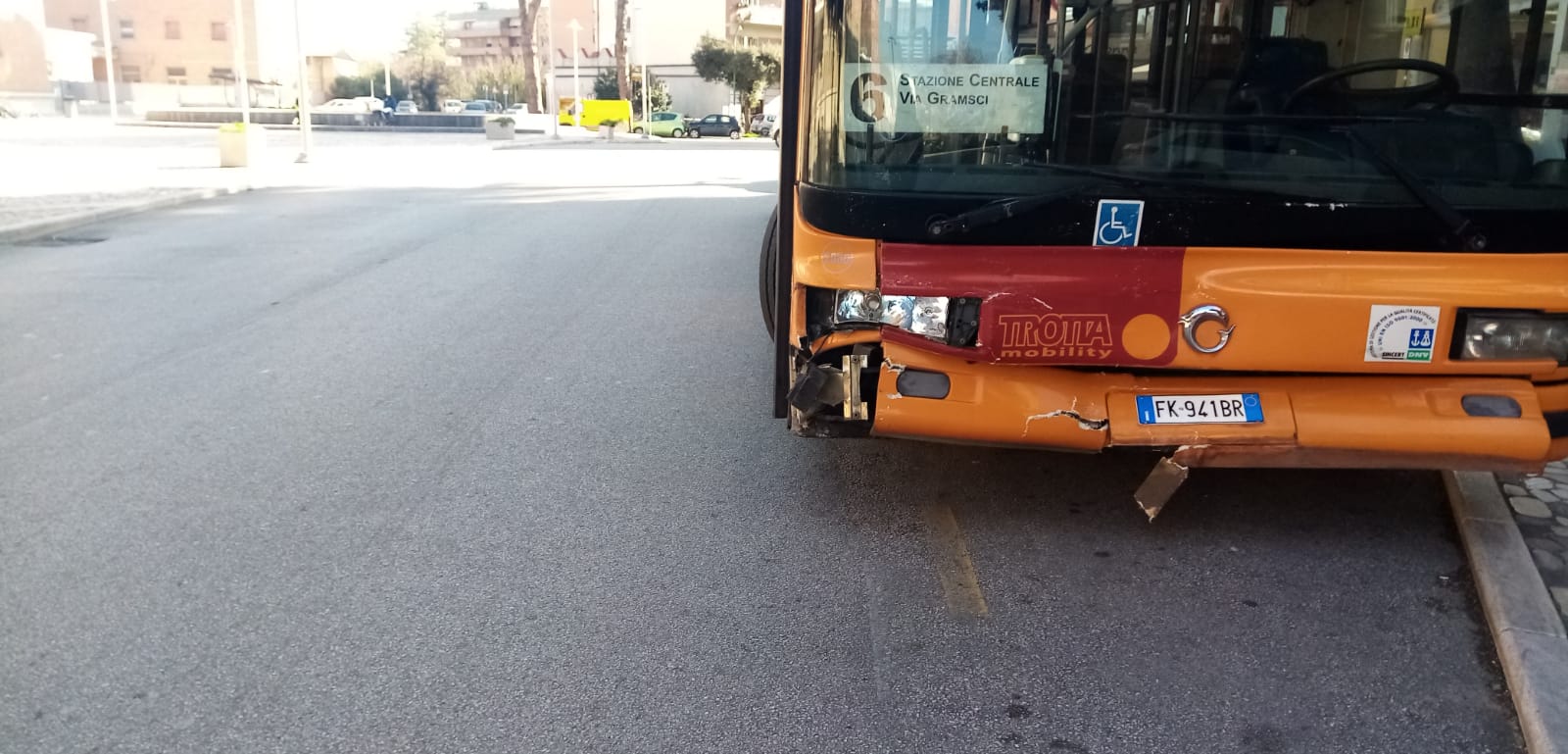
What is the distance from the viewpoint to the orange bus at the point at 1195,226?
400cm

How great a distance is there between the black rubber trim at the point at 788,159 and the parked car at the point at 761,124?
1882 inches

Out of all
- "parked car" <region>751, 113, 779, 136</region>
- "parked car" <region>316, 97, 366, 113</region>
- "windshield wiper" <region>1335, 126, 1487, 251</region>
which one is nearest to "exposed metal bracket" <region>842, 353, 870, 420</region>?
"windshield wiper" <region>1335, 126, 1487, 251</region>

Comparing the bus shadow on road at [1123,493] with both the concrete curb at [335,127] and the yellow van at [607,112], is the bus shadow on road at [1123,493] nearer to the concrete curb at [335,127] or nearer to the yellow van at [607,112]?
the concrete curb at [335,127]

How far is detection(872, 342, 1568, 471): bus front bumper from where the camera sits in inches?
158

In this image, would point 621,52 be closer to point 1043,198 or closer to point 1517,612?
point 1043,198

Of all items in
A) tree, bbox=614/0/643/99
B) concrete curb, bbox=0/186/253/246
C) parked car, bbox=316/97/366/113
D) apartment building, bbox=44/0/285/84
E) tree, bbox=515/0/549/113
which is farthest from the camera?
apartment building, bbox=44/0/285/84

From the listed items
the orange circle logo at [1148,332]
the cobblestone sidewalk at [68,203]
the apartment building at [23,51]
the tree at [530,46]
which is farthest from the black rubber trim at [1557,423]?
the apartment building at [23,51]

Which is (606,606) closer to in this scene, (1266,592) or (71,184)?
(1266,592)

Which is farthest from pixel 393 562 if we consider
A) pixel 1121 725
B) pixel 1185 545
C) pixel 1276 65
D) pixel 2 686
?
pixel 1276 65

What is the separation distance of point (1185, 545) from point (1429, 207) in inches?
56.0

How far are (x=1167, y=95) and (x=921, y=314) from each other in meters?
1.15

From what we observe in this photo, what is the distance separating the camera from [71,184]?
19.3 meters

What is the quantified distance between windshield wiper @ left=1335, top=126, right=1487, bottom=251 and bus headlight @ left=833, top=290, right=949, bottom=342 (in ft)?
4.89

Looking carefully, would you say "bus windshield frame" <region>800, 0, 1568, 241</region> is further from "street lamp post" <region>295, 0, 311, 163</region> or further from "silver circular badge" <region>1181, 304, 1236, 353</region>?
"street lamp post" <region>295, 0, 311, 163</region>
